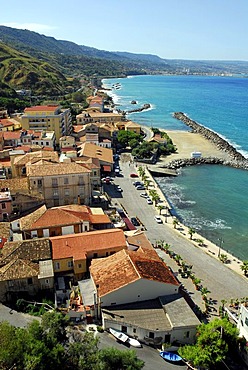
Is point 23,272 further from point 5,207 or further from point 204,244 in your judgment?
point 204,244

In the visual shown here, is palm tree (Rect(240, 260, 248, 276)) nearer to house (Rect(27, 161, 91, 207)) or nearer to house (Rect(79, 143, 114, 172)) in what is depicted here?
house (Rect(27, 161, 91, 207))

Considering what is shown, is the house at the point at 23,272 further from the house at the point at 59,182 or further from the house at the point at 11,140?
the house at the point at 11,140

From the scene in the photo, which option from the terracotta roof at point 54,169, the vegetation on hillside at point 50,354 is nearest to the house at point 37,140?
the terracotta roof at point 54,169

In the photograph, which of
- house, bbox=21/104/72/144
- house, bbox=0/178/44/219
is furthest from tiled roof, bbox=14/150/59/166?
house, bbox=21/104/72/144

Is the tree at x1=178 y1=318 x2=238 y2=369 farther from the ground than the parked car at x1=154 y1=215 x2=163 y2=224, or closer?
farther from the ground

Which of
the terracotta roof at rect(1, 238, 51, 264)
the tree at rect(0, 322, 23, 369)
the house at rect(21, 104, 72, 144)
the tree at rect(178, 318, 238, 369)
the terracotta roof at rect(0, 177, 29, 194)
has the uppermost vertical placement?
the house at rect(21, 104, 72, 144)

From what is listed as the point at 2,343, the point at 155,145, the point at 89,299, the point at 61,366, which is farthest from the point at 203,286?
the point at 155,145
